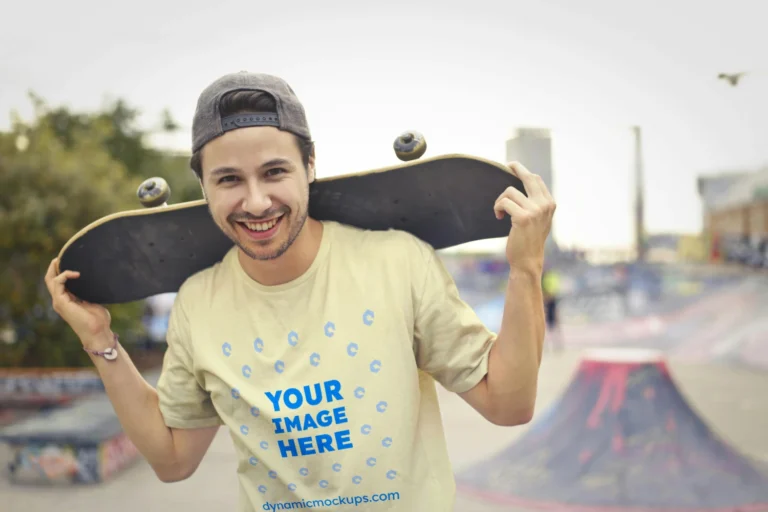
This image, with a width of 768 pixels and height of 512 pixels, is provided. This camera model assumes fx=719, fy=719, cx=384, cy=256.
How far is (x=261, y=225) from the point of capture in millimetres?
1310

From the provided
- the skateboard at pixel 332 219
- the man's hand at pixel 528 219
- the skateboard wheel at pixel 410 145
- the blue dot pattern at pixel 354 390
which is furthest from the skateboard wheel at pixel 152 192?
the man's hand at pixel 528 219

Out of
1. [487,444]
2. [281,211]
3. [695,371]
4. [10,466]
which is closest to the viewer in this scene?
[281,211]

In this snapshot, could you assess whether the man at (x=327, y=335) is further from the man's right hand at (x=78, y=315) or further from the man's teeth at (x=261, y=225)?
the man's right hand at (x=78, y=315)

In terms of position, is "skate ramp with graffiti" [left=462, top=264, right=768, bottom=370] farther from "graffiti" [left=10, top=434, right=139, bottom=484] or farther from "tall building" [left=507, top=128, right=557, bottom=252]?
"tall building" [left=507, top=128, right=557, bottom=252]

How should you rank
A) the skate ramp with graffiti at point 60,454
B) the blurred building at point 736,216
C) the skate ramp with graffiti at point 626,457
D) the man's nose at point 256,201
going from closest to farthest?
1. the man's nose at point 256,201
2. the skate ramp with graffiti at point 626,457
3. the skate ramp with graffiti at point 60,454
4. the blurred building at point 736,216

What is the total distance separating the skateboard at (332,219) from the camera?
1.39 meters

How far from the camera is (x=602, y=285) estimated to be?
17297mm

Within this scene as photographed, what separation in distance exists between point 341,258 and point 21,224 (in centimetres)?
826

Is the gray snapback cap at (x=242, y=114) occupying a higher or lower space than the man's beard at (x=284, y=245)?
higher

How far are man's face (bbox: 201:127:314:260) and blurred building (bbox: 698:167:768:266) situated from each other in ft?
43.8

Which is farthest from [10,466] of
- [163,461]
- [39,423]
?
[163,461]

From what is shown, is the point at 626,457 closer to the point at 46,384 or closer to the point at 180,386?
the point at 180,386

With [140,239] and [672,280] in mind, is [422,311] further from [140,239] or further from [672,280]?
[672,280]

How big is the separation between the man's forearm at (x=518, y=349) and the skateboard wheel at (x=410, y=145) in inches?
11.5
